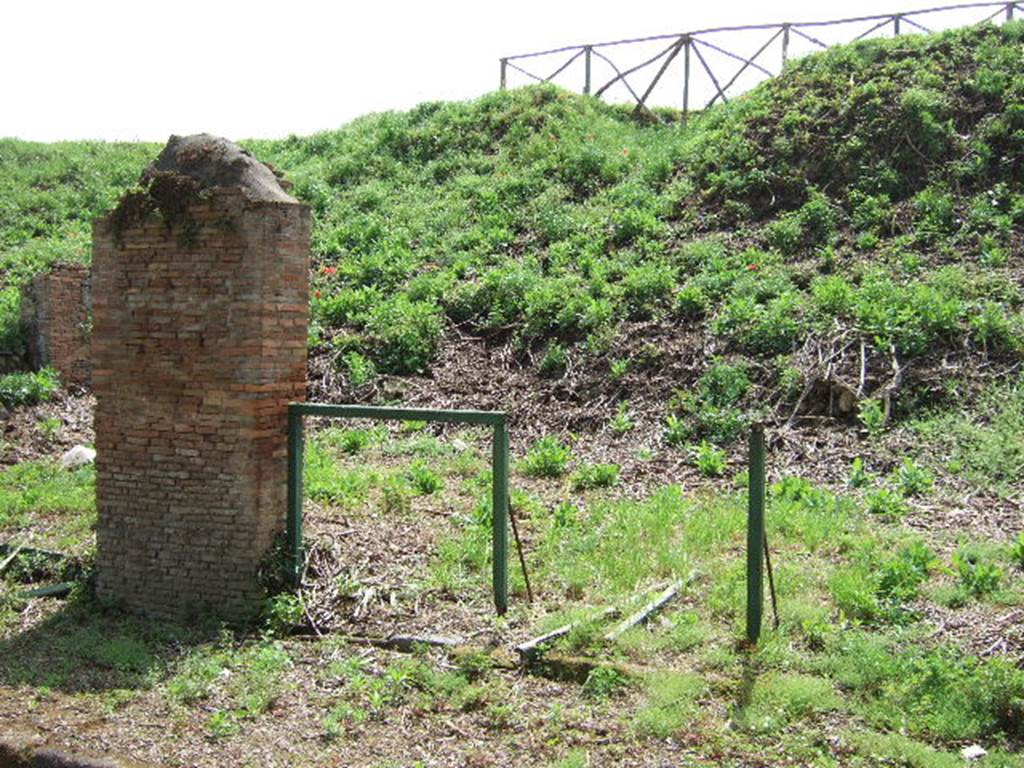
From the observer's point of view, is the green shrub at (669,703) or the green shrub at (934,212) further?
the green shrub at (934,212)

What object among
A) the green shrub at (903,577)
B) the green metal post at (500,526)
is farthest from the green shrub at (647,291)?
the green metal post at (500,526)

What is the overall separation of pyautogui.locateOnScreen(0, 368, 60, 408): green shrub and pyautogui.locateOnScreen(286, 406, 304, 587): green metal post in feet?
26.3

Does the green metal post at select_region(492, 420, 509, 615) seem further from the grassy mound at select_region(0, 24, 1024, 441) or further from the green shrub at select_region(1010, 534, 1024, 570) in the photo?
the grassy mound at select_region(0, 24, 1024, 441)

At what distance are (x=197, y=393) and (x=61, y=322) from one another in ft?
30.0

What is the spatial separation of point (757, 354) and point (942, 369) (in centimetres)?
200

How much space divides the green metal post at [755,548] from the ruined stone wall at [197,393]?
3249 millimetres

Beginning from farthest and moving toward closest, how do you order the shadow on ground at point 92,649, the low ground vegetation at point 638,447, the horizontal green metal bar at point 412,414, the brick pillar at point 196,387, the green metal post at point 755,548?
the brick pillar at point 196,387, the horizontal green metal bar at point 412,414, the shadow on ground at point 92,649, the green metal post at point 755,548, the low ground vegetation at point 638,447

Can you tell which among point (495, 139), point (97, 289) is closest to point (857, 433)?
point (97, 289)

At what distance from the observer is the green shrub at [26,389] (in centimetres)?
1318

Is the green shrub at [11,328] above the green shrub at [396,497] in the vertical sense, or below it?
above

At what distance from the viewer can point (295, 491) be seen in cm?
688

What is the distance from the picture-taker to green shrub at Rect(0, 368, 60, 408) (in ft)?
43.2

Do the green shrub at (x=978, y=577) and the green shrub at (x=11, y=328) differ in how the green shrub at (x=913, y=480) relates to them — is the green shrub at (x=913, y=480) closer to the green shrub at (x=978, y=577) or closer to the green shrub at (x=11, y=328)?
the green shrub at (x=978, y=577)

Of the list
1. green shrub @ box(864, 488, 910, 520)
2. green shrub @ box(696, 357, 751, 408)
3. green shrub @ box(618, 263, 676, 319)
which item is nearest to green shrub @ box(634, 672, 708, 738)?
green shrub @ box(864, 488, 910, 520)
